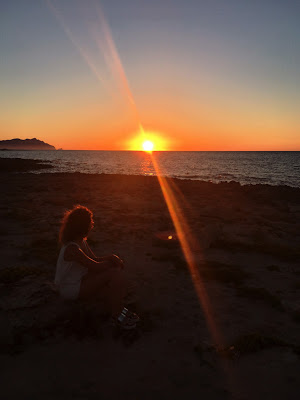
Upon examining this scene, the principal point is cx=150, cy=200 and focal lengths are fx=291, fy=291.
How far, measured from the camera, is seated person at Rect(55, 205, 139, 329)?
4367 millimetres

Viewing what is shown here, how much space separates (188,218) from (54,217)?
5.32m

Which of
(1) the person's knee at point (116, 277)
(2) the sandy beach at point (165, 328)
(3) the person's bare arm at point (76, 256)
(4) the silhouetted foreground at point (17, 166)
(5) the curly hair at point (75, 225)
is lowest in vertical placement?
(2) the sandy beach at point (165, 328)

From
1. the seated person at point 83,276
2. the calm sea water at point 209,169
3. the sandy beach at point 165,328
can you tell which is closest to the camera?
the sandy beach at point 165,328

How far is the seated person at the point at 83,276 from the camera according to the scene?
172 inches

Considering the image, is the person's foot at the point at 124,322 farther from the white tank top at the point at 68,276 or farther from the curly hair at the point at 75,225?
the curly hair at the point at 75,225

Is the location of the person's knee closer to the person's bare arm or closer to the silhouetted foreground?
the person's bare arm

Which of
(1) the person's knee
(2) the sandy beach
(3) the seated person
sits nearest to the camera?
(2) the sandy beach

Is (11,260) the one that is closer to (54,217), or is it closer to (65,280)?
(65,280)

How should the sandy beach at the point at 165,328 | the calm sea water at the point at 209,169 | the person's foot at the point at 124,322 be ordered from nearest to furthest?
1. the sandy beach at the point at 165,328
2. the person's foot at the point at 124,322
3. the calm sea water at the point at 209,169

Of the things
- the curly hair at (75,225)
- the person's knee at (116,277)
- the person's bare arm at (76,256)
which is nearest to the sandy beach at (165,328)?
the person's knee at (116,277)

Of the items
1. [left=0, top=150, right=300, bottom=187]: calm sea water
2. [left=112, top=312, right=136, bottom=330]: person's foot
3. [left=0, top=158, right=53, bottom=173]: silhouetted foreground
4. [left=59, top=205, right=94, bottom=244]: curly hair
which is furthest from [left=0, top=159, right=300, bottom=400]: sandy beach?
[left=0, top=158, right=53, bottom=173]: silhouetted foreground

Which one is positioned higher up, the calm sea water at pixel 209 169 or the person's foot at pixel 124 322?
the calm sea water at pixel 209 169

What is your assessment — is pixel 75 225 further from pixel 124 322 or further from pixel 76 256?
pixel 124 322

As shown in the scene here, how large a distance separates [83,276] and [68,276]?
22 cm
